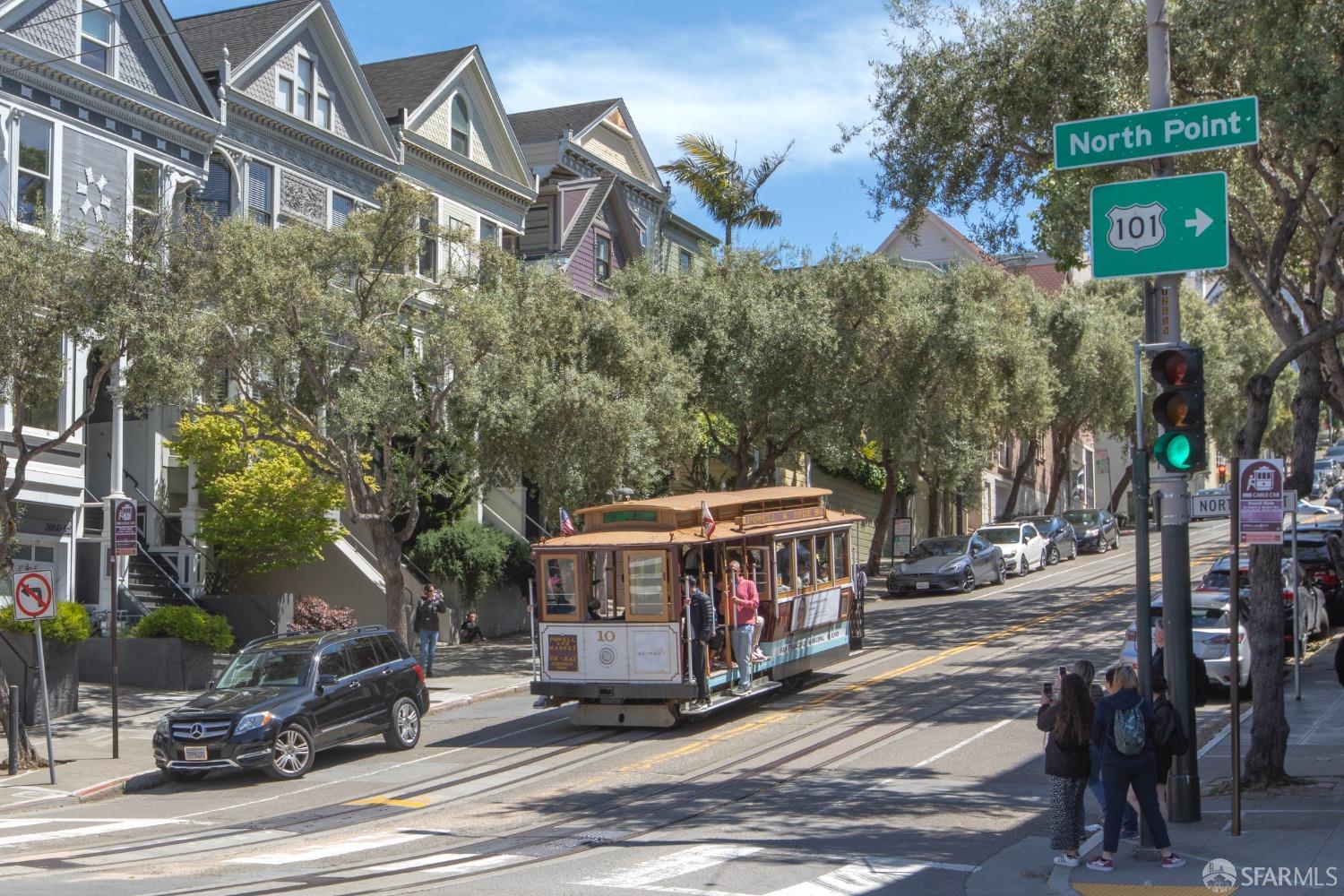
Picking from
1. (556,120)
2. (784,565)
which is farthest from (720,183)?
(784,565)

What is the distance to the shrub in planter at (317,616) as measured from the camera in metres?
27.2

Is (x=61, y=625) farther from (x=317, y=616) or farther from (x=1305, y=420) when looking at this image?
(x=1305, y=420)

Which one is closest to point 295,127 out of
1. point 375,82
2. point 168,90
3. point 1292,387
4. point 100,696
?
point 168,90

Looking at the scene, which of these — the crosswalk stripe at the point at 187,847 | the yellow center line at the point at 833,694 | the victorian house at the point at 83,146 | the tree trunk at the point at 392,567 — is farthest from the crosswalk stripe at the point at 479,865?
the victorian house at the point at 83,146

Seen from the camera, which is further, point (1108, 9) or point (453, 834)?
point (1108, 9)

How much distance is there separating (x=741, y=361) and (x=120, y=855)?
19.1 meters

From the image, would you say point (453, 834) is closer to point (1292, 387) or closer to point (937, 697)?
point (937, 697)

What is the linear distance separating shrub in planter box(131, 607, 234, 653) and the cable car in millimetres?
7272

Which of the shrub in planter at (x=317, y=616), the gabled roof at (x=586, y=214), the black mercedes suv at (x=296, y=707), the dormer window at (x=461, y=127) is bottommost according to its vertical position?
the black mercedes suv at (x=296, y=707)

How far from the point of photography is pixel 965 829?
12.5 m

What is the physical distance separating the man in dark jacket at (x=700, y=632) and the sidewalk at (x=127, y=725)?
5295mm

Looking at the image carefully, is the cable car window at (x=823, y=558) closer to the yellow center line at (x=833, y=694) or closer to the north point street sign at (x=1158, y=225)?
the yellow center line at (x=833, y=694)

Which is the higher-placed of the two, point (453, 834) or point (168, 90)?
point (168, 90)

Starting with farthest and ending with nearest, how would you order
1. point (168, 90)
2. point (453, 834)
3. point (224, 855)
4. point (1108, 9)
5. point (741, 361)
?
point (741, 361) < point (168, 90) < point (1108, 9) < point (453, 834) < point (224, 855)
